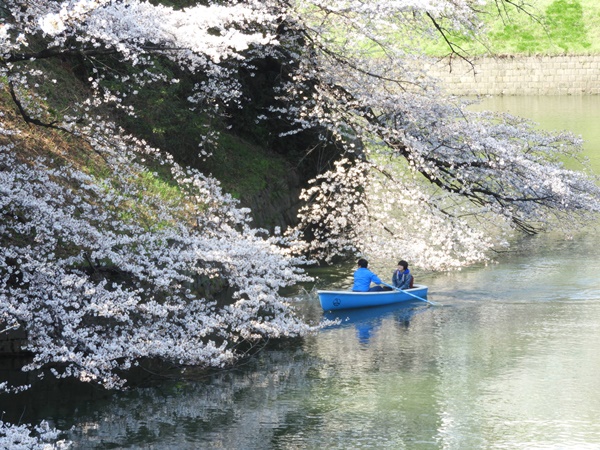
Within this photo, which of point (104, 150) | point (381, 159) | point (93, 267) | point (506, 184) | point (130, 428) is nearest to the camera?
point (130, 428)

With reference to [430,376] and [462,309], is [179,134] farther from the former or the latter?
[430,376]

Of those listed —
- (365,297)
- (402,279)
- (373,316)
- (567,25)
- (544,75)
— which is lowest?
(373,316)

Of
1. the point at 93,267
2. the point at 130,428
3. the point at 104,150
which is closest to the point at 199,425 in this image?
the point at 130,428

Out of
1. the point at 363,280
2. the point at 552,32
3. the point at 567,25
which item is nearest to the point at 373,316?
the point at 363,280

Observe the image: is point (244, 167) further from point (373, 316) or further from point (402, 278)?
point (373, 316)

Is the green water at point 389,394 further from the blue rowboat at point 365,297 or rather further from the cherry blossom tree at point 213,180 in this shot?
the cherry blossom tree at point 213,180

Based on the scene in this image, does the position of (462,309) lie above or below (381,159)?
below

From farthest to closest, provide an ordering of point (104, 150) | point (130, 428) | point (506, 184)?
point (506, 184) → point (104, 150) → point (130, 428)

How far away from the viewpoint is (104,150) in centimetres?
1452

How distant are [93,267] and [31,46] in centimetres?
668

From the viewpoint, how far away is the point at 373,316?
15.4 meters

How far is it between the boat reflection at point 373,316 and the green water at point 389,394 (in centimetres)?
5

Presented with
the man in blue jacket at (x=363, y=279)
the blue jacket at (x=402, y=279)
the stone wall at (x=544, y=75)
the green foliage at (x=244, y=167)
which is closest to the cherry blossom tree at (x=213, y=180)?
the green foliage at (x=244, y=167)

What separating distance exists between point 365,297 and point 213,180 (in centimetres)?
338
